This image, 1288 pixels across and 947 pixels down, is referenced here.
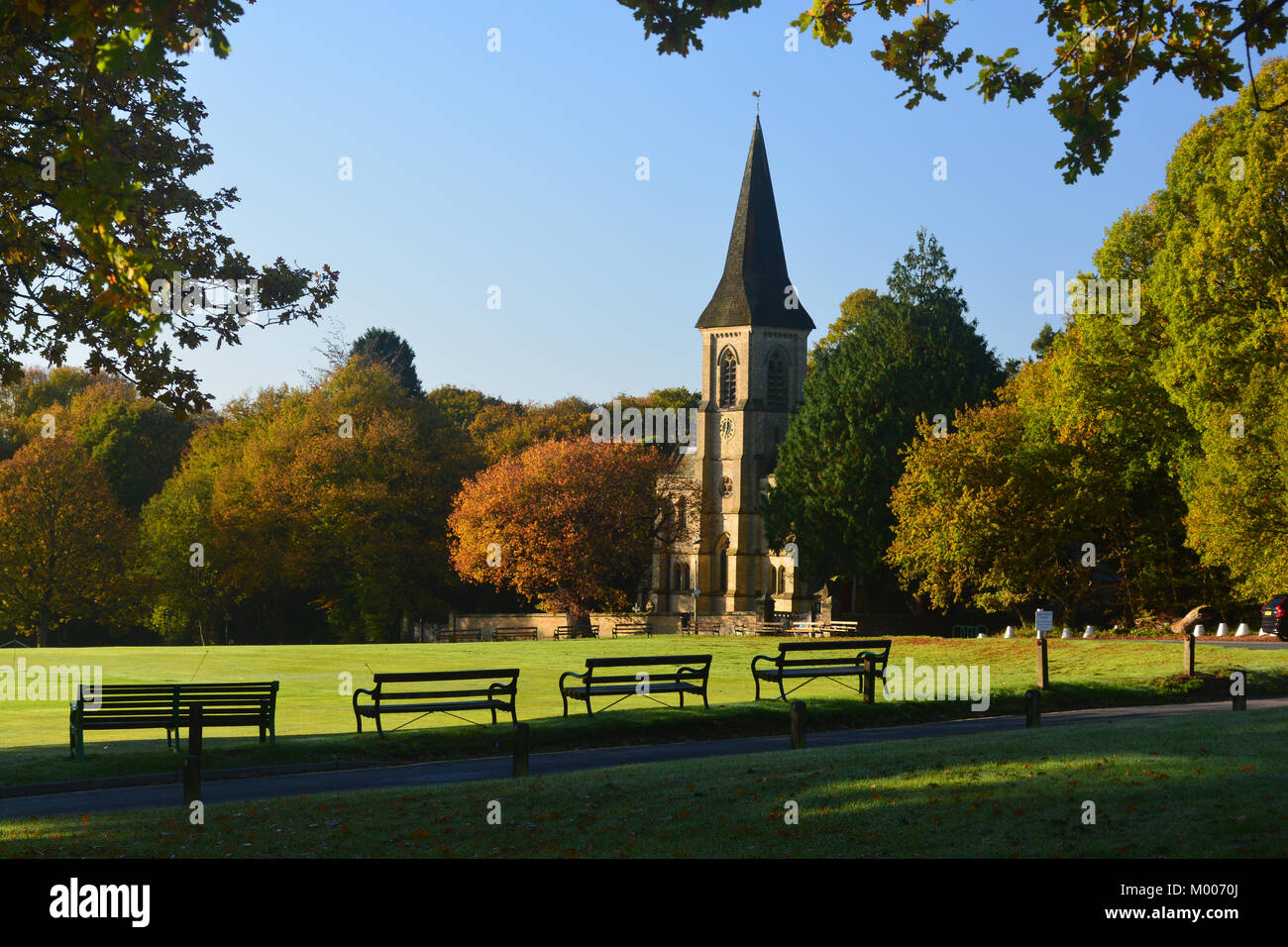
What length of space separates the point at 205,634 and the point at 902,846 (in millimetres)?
71480

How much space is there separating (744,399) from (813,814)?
77.9 metres

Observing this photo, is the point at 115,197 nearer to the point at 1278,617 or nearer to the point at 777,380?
the point at 1278,617

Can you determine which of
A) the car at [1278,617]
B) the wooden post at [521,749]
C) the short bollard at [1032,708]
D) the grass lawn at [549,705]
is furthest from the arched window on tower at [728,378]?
the wooden post at [521,749]

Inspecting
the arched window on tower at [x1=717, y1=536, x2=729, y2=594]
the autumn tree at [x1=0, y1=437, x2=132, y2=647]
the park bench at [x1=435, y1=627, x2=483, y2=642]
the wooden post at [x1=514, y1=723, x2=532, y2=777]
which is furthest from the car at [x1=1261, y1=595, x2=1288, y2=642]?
the autumn tree at [x1=0, y1=437, x2=132, y2=647]

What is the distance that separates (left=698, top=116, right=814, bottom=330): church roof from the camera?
8875 centimetres

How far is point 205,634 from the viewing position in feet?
248

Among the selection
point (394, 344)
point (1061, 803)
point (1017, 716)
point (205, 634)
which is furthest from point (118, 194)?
point (394, 344)

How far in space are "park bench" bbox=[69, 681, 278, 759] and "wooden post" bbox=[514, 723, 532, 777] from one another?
4550 mm

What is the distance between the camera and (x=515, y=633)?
7375 centimetres

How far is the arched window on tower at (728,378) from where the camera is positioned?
294 feet

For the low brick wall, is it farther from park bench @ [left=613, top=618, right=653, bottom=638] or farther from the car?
the car

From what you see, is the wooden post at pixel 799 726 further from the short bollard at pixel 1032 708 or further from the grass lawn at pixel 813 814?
the short bollard at pixel 1032 708
